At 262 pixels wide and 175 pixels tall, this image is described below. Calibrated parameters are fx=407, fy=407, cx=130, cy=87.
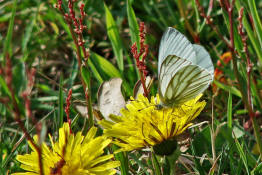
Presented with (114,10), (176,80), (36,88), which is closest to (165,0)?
(114,10)

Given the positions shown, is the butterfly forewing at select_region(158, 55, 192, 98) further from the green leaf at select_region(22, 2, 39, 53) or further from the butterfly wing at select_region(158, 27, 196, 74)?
the green leaf at select_region(22, 2, 39, 53)

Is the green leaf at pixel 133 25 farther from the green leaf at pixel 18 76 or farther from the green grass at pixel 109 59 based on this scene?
the green leaf at pixel 18 76

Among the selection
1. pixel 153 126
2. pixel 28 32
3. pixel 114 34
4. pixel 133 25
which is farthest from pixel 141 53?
pixel 28 32

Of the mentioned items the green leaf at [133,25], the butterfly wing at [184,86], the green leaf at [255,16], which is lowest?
the butterfly wing at [184,86]

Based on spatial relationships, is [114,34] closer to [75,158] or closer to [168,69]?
[168,69]

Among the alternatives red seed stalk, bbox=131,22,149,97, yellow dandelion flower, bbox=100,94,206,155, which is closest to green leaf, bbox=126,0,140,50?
red seed stalk, bbox=131,22,149,97

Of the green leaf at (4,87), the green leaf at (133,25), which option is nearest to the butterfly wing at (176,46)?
the green leaf at (133,25)
